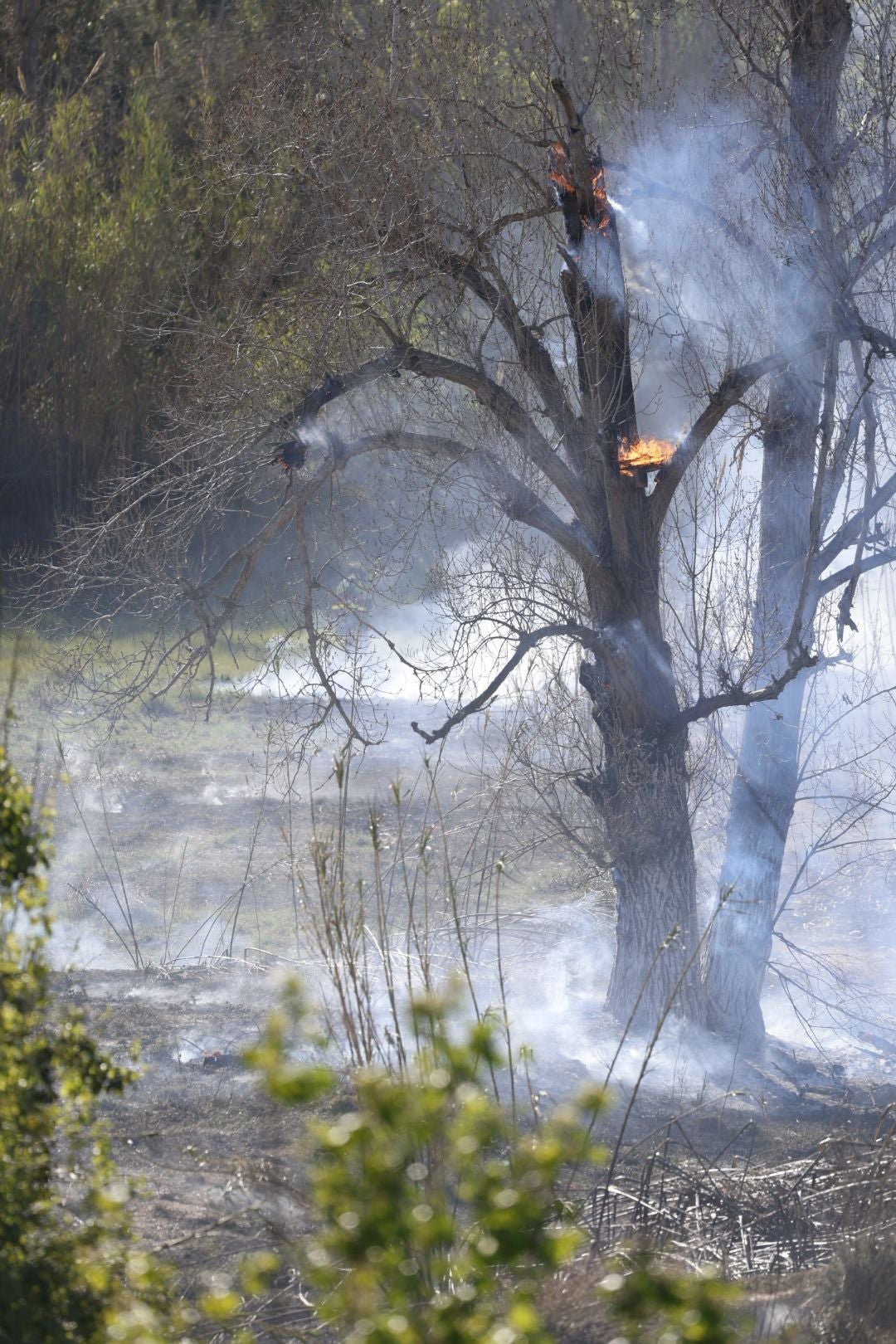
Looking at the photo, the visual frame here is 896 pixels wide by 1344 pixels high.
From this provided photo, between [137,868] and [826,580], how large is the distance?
225 inches

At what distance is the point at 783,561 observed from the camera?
7910 millimetres

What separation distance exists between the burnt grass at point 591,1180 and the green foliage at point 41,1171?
263mm

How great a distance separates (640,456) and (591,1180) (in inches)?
150

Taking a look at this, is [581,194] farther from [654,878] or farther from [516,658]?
[654,878]

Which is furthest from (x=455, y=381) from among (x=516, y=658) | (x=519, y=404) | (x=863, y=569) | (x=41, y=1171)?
(x=41, y=1171)

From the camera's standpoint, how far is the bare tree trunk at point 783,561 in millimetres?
7086

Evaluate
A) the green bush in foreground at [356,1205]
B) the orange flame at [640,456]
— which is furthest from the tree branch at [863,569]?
the green bush in foreground at [356,1205]

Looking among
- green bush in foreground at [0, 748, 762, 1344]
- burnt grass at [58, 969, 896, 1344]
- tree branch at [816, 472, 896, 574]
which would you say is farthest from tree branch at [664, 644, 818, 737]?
green bush in foreground at [0, 748, 762, 1344]

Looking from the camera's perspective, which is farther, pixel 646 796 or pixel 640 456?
pixel 646 796

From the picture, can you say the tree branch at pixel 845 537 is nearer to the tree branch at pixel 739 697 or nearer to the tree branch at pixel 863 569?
the tree branch at pixel 863 569

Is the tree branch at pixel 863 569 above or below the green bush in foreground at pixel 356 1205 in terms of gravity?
above

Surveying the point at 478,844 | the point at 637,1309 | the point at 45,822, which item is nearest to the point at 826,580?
the point at 478,844

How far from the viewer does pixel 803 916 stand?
36.3 feet

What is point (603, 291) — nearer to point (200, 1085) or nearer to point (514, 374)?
point (514, 374)
